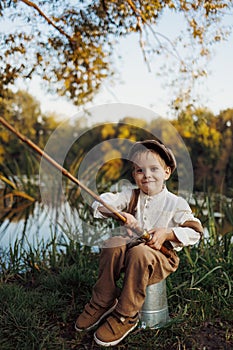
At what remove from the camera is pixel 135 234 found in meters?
2.14

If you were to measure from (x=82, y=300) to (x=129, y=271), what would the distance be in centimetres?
70

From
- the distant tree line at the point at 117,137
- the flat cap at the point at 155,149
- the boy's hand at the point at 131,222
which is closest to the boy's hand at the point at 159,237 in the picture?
the boy's hand at the point at 131,222

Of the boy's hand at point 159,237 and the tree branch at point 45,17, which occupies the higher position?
the tree branch at point 45,17

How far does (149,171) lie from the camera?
7.24 feet

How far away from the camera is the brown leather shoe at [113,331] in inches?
85.5

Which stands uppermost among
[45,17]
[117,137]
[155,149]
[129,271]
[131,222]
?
[45,17]

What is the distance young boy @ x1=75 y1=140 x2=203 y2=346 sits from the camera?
7.02 ft

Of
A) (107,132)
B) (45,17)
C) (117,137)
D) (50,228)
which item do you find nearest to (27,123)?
(107,132)

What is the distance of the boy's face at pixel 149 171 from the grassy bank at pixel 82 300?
2.38 feet

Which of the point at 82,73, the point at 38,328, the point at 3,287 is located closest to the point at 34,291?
the point at 3,287

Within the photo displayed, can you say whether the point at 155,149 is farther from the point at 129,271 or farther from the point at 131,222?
the point at 129,271

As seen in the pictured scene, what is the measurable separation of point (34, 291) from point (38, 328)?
0.53 m

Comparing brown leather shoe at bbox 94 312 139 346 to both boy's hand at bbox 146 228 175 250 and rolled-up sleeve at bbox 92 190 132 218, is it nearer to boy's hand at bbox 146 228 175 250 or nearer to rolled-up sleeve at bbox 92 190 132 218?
boy's hand at bbox 146 228 175 250

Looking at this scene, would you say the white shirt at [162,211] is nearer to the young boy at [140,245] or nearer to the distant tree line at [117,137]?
the young boy at [140,245]
